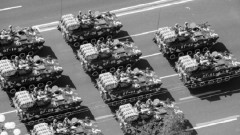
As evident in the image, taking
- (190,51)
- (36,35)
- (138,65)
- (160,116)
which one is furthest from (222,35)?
(36,35)

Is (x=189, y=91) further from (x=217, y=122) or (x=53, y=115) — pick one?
(x=53, y=115)

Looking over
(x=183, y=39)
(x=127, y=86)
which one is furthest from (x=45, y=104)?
(x=183, y=39)

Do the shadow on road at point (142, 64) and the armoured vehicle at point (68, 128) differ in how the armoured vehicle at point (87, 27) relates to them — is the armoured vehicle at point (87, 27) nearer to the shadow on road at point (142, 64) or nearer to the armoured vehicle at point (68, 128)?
the shadow on road at point (142, 64)

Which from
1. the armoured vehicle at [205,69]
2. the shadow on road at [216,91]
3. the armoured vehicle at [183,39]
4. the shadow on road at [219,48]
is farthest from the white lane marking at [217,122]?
the shadow on road at [219,48]

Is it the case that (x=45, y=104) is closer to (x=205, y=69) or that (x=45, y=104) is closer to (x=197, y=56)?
(x=197, y=56)

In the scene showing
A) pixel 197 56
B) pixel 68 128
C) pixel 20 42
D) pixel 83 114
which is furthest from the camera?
pixel 20 42

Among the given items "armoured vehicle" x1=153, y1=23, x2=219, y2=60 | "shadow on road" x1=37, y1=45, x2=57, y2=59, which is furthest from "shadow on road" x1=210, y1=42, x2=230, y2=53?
"shadow on road" x1=37, y1=45, x2=57, y2=59
